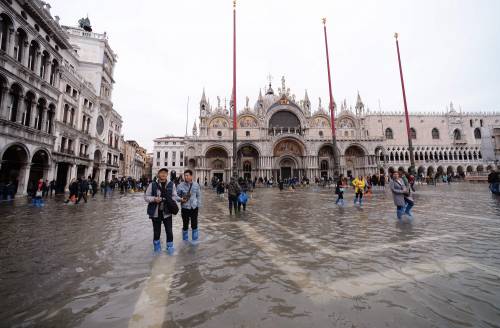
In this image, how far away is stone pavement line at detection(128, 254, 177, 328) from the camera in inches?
84.6

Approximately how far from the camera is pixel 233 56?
18.0 meters

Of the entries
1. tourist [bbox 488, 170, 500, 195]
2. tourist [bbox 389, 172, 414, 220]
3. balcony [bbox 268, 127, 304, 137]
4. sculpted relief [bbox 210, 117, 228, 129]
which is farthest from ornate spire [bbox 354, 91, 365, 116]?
tourist [bbox 389, 172, 414, 220]

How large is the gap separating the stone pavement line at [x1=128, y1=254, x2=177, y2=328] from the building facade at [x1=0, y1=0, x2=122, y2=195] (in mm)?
17055

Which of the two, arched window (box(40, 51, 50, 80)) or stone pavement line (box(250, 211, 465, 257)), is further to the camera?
arched window (box(40, 51, 50, 80))

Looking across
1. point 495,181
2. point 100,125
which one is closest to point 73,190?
point 100,125

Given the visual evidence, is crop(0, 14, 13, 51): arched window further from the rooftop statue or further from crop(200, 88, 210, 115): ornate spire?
crop(200, 88, 210, 115): ornate spire

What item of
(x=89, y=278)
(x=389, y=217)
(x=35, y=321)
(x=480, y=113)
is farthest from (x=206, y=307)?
(x=480, y=113)

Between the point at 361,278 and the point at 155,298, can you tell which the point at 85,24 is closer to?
the point at 155,298

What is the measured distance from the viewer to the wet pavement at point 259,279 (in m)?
2.21

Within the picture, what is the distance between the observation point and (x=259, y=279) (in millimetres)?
3113

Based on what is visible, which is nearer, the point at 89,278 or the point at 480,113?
the point at 89,278

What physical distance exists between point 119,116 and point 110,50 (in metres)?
9.77

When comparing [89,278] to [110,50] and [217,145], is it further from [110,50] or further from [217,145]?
[110,50]

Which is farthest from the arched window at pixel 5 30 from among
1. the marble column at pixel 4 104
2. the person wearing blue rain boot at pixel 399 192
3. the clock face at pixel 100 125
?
the person wearing blue rain boot at pixel 399 192
